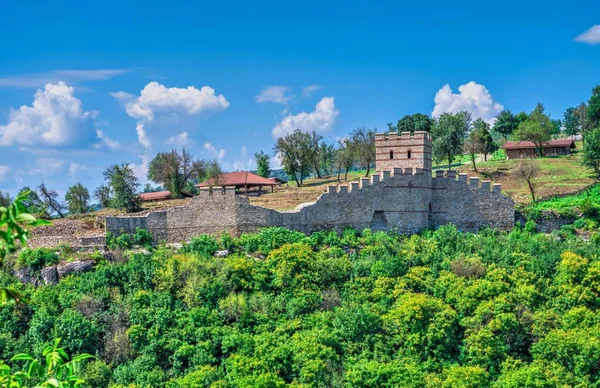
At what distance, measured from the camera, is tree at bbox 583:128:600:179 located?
36719 mm

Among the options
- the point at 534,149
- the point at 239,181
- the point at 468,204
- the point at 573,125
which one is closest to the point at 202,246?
the point at 468,204

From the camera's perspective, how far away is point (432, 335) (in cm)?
1978

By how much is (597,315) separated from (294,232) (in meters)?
11.3

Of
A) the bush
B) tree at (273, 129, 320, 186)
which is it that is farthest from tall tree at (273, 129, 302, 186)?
the bush

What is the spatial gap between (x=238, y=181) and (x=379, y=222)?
1579 centimetres

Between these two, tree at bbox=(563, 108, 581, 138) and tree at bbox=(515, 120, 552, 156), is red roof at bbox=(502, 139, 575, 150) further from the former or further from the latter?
tree at bbox=(563, 108, 581, 138)

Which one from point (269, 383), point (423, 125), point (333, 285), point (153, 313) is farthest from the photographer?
point (423, 125)

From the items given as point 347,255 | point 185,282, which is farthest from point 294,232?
point 185,282

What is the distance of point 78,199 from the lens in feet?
137

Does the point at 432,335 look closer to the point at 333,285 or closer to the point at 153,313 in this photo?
the point at 333,285

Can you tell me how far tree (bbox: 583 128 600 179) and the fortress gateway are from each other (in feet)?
43.6

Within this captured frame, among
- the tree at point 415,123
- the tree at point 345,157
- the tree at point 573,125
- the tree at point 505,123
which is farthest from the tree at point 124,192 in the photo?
the tree at point 573,125

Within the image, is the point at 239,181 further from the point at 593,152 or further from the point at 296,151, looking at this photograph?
the point at 593,152

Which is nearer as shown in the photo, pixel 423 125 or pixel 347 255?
pixel 347 255
